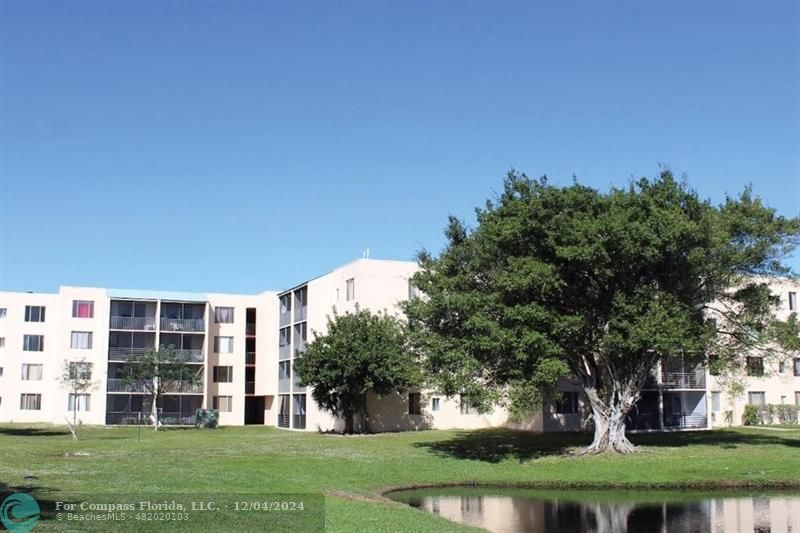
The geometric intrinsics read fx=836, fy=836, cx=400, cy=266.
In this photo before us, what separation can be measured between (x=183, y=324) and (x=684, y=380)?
43875mm

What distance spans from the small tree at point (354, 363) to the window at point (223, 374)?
88.7 feet

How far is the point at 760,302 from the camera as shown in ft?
119

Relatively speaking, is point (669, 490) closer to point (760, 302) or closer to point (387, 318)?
point (760, 302)

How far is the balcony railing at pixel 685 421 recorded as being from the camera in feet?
187

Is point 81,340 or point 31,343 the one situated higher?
point 81,340

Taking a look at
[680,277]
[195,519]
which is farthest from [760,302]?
[195,519]

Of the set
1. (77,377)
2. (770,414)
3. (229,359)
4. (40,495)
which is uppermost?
(229,359)

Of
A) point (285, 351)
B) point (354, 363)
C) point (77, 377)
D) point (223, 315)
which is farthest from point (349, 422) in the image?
point (223, 315)

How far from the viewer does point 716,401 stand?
59469 millimetres

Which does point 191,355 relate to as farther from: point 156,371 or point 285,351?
point 285,351

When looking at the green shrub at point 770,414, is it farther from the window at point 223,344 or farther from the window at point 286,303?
the window at point 223,344

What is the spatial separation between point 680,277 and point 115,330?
176 ft

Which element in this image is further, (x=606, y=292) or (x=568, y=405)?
(x=568, y=405)

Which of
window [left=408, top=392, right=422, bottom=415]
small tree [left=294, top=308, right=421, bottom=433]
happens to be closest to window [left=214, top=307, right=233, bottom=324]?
small tree [left=294, top=308, right=421, bottom=433]
